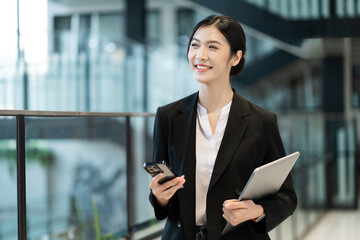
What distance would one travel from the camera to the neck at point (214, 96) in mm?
1694

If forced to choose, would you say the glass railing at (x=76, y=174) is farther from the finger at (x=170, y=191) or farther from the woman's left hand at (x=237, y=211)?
the woman's left hand at (x=237, y=211)

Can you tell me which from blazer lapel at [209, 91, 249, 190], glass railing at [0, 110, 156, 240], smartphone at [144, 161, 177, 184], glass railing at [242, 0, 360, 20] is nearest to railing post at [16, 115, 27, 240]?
glass railing at [0, 110, 156, 240]

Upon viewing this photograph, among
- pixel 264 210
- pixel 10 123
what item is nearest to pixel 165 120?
pixel 264 210

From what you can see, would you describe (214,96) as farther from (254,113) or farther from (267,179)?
(267,179)

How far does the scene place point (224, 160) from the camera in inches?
62.1

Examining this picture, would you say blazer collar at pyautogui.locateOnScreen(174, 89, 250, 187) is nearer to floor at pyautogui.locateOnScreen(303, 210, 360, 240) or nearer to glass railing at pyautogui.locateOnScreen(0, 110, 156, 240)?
glass railing at pyautogui.locateOnScreen(0, 110, 156, 240)

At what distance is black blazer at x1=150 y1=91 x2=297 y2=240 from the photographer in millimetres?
1592

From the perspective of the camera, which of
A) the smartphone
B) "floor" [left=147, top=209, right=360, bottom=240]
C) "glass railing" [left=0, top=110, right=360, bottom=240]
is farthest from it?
"floor" [left=147, top=209, right=360, bottom=240]

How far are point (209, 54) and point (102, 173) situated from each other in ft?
12.3

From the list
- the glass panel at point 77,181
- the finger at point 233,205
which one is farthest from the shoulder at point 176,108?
the glass panel at point 77,181

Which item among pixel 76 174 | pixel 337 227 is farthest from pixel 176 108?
pixel 337 227

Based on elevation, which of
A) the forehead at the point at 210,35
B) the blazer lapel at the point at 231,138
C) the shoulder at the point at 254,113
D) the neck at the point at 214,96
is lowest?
the blazer lapel at the point at 231,138

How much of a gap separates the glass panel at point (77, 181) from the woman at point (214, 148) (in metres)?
1.52

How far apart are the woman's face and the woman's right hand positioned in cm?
34
